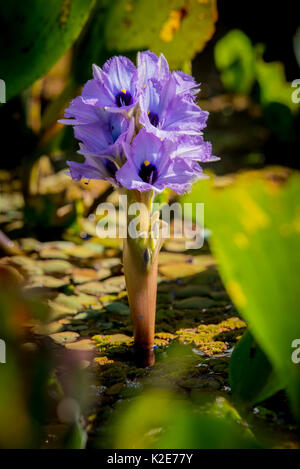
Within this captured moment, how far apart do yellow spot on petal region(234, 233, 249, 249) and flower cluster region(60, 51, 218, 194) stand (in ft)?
0.61

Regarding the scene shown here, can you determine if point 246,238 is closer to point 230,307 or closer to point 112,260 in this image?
point 230,307

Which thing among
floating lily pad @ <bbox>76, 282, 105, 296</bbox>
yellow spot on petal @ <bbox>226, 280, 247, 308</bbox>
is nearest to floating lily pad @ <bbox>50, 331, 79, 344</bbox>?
floating lily pad @ <bbox>76, 282, 105, 296</bbox>

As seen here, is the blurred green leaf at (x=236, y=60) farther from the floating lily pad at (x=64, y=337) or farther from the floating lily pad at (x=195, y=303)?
the floating lily pad at (x=64, y=337)

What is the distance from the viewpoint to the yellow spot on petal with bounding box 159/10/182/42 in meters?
0.92

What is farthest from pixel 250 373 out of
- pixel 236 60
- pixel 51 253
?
pixel 236 60

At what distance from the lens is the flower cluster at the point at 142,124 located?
1.82 ft

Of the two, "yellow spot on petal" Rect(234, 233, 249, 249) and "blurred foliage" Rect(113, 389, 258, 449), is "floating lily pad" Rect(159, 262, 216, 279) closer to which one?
"blurred foliage" Rect(113, 389, 258, 449)

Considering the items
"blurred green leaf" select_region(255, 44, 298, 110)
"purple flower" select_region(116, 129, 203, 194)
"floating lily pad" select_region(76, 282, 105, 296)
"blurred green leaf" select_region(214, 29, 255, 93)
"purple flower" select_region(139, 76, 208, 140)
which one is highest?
"blurred green leaf" select_region(214, 29, 255, 93)

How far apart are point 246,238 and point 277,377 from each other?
0.18 m

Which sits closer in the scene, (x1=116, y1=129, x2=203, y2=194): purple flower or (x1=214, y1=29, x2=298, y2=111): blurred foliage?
(x1=116, y1=129, x2=203, y2=194): purple flower

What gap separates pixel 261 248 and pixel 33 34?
25.0 inches

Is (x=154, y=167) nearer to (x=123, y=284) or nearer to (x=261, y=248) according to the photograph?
(x=261, y=248)

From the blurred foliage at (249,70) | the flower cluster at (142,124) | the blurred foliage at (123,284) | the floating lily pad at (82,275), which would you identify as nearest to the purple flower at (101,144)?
the flower cluster at (142,124)

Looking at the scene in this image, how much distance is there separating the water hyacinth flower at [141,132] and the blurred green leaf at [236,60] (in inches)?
50.7
